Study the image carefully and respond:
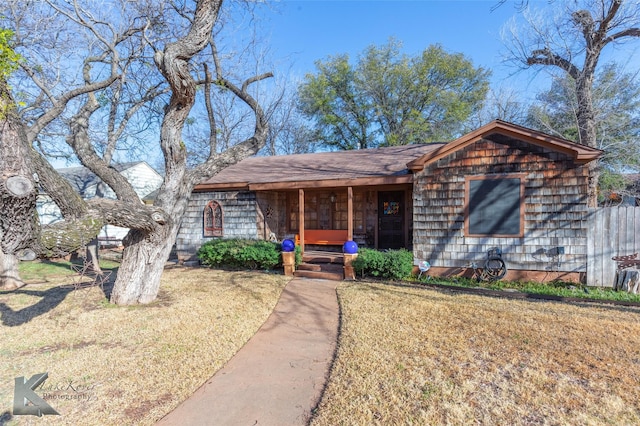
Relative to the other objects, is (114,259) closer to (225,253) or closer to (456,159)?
(225,253)

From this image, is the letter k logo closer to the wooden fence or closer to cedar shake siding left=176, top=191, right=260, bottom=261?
cedar shake siding left=176, top=191, right=260, bottom=261

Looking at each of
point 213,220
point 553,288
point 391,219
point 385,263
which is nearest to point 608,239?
point 553,288

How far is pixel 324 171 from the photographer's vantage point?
10.4 metres

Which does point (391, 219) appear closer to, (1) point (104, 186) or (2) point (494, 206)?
(2) point (494, 206)

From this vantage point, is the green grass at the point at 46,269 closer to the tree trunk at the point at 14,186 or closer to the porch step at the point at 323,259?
the porch step at the point at 323,259

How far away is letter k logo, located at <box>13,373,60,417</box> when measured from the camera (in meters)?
2.36

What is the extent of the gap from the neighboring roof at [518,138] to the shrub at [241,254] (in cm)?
448

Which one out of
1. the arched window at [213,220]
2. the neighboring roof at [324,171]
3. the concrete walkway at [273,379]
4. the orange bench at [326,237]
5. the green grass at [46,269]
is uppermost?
the neighboring roof at [324,171]

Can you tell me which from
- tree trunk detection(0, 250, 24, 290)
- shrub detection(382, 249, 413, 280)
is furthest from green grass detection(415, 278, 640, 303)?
tree trunk detection(0, 250, 24, 290)

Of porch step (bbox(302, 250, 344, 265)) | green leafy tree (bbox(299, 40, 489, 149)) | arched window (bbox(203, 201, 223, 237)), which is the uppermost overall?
green leafy tree (bbox(299, 40, 489, 149))

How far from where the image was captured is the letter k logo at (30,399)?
2.36 metres

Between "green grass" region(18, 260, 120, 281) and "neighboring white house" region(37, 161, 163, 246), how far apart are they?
2801 mm

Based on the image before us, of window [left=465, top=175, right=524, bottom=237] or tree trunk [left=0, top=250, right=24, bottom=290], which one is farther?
tree trunk [left=0, top=250, right=24, bottom=290]

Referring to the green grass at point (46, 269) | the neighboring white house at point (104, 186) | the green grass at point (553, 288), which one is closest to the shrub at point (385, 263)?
the green grass at point (553, 288)
